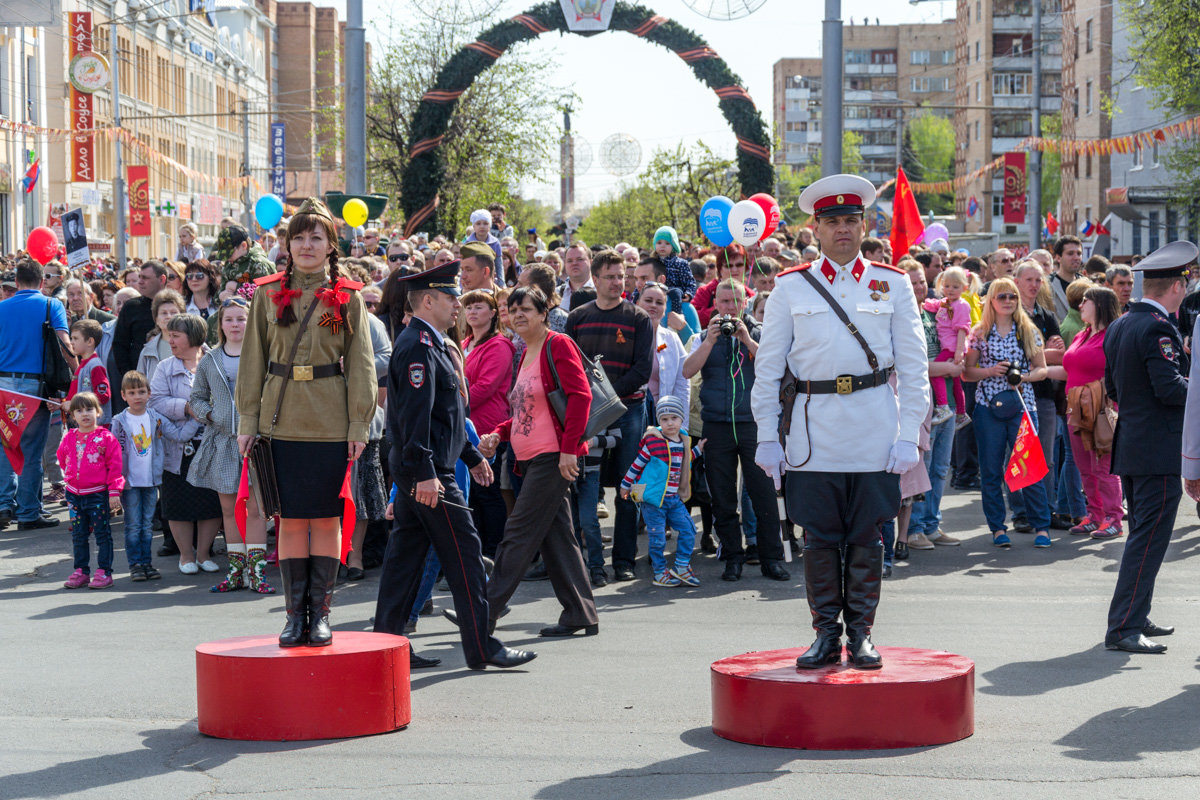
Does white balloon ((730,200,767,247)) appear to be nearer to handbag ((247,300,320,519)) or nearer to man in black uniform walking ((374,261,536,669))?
man in black uniform walking ((374,261,536,669))

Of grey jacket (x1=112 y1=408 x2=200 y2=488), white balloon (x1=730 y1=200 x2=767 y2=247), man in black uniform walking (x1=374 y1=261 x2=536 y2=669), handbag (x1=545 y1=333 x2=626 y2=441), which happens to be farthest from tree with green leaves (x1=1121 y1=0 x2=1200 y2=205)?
man in black uniform walking (x1=374 y1=261 x2=536 y2=669)

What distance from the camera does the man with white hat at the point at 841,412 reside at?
597 centimetres

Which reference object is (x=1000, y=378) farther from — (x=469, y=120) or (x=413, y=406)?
(x=469, y=120)

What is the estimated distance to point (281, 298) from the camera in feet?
20.7

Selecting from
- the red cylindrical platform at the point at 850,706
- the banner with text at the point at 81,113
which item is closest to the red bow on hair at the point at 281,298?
the red cylindrical platform at the point at 850,706

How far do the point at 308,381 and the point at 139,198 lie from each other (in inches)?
1484

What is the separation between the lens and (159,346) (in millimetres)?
11281

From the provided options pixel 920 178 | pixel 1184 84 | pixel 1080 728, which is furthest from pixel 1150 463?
pixel 920 178

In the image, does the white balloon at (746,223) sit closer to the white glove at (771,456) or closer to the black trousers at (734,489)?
the black trousers at (734,489)

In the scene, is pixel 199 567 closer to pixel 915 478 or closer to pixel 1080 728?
pixel 915 478

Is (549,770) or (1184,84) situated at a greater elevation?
(1184,84)

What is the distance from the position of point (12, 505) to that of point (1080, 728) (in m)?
9.30

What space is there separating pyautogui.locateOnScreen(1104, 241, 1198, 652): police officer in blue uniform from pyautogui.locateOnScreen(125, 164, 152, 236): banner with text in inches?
1421

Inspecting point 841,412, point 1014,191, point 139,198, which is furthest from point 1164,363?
point 1014,191
